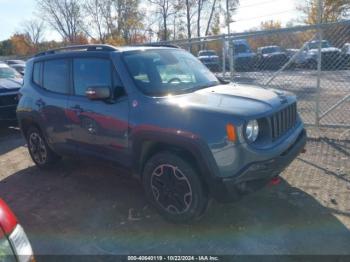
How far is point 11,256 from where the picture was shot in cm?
190

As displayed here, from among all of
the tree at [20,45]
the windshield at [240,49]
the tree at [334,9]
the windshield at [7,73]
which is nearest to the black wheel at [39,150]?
the windshield at [7,73]

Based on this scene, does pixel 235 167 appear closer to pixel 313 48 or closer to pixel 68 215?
pixel 68 215

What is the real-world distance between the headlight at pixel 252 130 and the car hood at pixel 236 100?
9 centimetres

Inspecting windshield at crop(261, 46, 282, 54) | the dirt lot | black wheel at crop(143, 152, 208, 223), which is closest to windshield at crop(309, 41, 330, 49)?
windshield at crop(261, 46, 282, 54)

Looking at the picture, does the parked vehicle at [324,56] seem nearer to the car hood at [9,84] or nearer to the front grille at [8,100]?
the front grille at [8,100]

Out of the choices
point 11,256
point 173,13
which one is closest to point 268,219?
point 11,256

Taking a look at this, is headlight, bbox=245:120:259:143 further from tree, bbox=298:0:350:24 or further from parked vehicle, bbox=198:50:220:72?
tree, bbox=298:0:350:24

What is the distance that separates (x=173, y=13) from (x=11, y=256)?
142 feet

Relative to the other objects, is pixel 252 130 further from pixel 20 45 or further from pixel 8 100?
pixel 20 45

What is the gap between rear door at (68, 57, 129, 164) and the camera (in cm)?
399

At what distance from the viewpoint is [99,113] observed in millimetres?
4188

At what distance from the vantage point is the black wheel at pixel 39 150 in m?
5.57

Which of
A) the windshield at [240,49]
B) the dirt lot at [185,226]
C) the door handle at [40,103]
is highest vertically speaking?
the windshield at [240,49]

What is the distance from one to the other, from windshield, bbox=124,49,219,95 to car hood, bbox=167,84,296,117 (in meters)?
0.24
